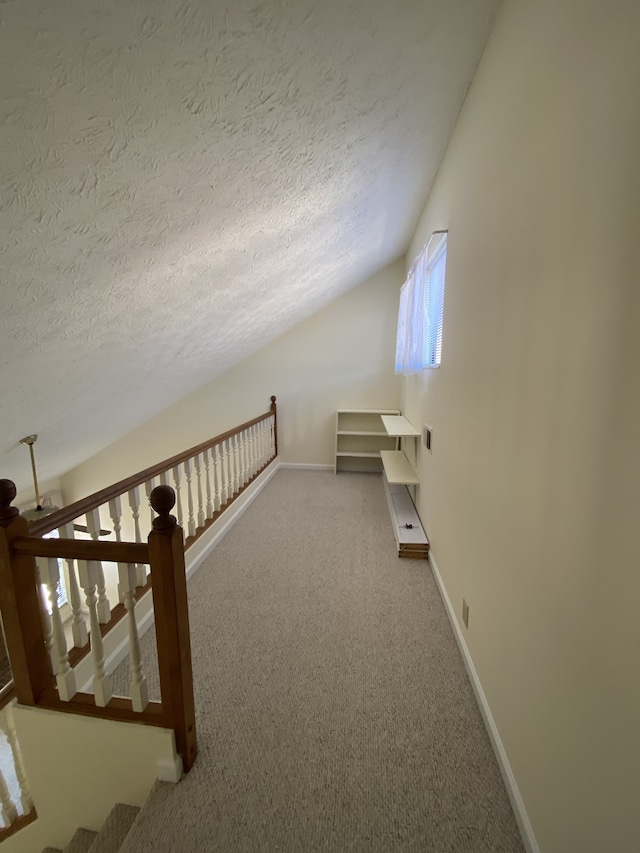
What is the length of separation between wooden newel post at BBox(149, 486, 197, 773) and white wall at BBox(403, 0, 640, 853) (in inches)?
41.5

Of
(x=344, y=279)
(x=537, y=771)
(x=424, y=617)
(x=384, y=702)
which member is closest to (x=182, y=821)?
(x=384, y=702)

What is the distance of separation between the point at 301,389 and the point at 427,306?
2262mm

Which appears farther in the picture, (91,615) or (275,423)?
(275,423)

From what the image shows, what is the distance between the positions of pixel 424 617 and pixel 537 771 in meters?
0.98

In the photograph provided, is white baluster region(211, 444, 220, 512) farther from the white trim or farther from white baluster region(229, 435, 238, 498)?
the white trim

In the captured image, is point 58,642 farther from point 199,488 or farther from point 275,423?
point 275,423

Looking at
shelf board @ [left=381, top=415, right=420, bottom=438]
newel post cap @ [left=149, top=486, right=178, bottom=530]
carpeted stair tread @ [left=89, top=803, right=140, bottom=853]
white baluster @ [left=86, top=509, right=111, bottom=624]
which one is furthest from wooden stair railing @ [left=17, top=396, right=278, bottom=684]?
shelf board @ [left=381, top=415, right=420, bottom=438]

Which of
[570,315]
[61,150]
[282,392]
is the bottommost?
[282,392]

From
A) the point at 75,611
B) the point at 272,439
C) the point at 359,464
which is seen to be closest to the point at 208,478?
the point at 75,611

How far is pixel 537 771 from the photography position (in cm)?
94

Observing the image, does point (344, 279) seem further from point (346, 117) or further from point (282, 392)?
point (346, 117)

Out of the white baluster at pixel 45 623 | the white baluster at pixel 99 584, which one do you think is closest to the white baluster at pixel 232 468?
the white baluster at pixel 99 584

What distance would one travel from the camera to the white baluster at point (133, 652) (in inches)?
46.5

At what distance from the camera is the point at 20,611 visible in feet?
3.92
